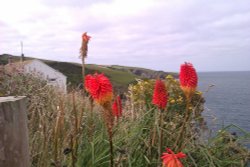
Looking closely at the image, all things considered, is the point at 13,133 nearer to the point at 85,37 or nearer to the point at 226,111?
the point at 85,37

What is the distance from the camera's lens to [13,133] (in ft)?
7.02

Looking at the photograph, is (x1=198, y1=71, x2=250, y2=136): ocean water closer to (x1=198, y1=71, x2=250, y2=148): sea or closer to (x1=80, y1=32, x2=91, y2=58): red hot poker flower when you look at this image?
(x1=198, y1=71, x2=250, y2=148): sea

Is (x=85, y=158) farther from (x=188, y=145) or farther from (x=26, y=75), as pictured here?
(x=26, y=75)

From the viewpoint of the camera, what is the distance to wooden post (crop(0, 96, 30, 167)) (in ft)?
6.88

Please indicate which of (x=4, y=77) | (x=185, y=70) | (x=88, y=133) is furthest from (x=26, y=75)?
(x=185, y=70)

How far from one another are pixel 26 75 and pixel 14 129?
28.0ft

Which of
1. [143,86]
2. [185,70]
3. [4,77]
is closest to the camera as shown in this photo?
[185,70]

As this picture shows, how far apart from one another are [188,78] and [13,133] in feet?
4.94

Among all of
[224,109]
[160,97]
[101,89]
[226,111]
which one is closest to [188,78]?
[160,97]

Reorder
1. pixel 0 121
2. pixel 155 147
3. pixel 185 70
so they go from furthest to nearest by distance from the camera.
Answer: pixel 155 147 → pixel 185 70 → pixel 0 121

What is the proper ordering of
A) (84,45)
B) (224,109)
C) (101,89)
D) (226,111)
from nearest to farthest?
1. (101,89)
2. (84,45)
3. (226,111)
4. (224,109)

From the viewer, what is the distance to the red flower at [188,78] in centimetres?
301

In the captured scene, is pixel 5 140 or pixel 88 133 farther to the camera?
pixel 88 133

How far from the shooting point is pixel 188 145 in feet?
13.0
